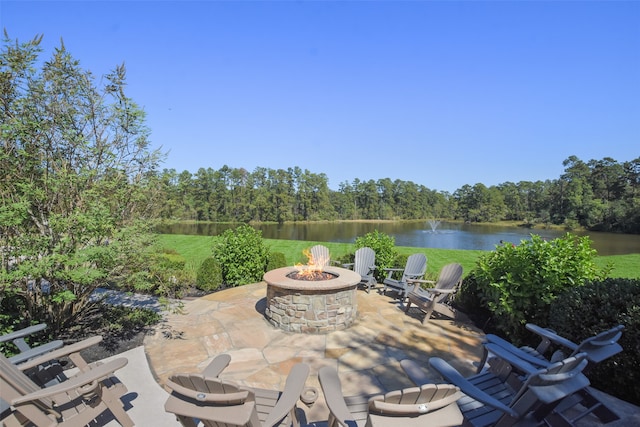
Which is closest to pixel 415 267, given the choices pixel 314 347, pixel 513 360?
pixel 314 347

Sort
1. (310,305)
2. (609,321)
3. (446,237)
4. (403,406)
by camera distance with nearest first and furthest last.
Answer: (403,406) → (609,321) → (310,305) → (446,237)

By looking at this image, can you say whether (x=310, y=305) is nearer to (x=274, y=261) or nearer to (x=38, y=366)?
(x=38, y=366)

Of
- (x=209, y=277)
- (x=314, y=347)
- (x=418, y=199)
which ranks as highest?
(x=418, y=199)

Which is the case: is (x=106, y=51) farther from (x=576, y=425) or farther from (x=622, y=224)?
(x=622, y=224)

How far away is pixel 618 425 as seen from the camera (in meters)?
2.42

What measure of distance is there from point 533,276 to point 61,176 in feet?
19.1

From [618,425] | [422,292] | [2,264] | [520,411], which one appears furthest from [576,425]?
[2,264]

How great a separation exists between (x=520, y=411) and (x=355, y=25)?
8618mm

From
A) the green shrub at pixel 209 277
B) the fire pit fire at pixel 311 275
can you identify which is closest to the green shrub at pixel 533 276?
the fire pit fire at pixel 311 275

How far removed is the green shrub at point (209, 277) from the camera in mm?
6719

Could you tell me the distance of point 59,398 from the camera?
2.22 m

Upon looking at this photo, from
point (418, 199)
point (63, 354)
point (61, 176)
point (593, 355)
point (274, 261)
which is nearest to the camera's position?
point (593, 355)

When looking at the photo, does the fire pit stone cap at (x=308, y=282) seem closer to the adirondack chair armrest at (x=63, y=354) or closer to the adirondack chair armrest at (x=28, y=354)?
the adirondack chair armrest at (x=63, y=354)

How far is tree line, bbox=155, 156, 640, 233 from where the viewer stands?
43.0 m
